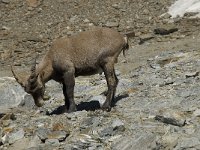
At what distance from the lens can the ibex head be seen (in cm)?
1543

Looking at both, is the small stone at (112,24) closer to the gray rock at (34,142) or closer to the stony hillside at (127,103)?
the stony hillside at (127,103)

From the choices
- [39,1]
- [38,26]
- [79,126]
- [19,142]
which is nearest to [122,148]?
[79,126]

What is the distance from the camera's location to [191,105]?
14055 millimetres

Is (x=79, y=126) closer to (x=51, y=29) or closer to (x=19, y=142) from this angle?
(x=19, y=142)

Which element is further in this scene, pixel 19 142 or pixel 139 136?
pixel 19 142

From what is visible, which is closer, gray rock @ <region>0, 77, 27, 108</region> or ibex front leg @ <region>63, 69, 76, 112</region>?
ibex front leg @ <region>63, 69, 76, 112</region>

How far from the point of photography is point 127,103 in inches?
613

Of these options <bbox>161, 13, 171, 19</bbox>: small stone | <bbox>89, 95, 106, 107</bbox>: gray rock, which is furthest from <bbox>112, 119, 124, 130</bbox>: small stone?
<bbox>161, 13, 171, 19</bbox>: small stone

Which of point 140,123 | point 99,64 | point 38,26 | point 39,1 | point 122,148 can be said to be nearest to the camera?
point 122,148

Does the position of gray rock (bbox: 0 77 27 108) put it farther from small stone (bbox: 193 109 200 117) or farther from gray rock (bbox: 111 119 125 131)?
small stone (bbox: 193 109 200 117)

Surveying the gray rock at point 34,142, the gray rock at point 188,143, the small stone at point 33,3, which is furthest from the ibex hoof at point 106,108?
the small stone at point 33,3

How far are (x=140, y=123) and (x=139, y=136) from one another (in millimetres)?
850

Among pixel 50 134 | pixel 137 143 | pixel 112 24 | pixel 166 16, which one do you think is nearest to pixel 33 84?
pixel 50 134

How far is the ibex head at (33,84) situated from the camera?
1543 cm
